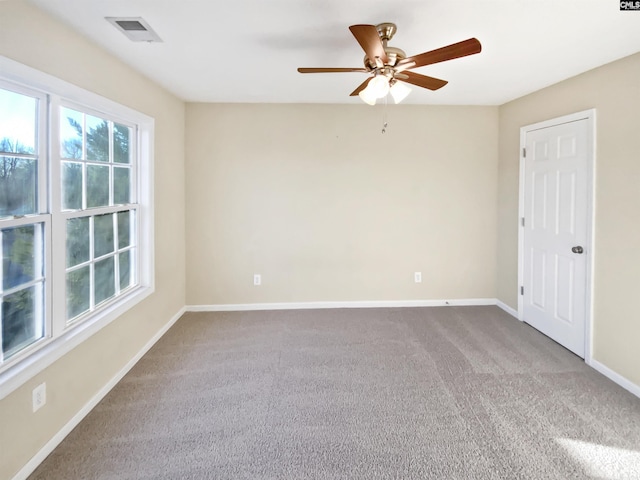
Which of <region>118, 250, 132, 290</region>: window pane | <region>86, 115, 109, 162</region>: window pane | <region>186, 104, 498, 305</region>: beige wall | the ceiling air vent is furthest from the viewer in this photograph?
<region>186, 104, 498, 305</region>: beige wall

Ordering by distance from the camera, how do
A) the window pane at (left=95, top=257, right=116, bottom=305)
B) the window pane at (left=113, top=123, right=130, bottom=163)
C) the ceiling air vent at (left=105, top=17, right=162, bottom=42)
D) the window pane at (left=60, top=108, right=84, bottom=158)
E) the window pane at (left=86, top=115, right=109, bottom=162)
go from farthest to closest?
the window pane at (left=113, top=123, right=130, bottom=163)
the window pane at (left=95, top=257, right=116, bottom=305)
the window pane at (left=86, top=115, right=109, bottom=162)
the window pane at (left=60, top=108, right=84, bottom=158)
the ceiling air vent at (left=105, top=17, right=162, bottom=42)

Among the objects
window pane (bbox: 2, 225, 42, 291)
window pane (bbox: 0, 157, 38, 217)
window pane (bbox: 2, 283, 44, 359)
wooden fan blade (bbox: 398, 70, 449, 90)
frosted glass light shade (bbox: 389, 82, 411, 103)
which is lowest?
window pane (bbox: 2, 283, 44, 359)

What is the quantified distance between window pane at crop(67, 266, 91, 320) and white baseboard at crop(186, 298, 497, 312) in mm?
1776

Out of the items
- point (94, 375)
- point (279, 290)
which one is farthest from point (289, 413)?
point (279, 290)

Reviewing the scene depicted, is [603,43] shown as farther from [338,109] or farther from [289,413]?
[289,413]

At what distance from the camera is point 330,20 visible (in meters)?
2.01

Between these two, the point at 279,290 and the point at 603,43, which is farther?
the point at 279,290

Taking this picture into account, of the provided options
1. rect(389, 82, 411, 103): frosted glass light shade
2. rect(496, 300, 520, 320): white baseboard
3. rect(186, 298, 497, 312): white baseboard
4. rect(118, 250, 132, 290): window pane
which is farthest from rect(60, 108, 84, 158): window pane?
rect(496, 300, 520, 320): white baseboard

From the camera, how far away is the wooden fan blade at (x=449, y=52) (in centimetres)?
168

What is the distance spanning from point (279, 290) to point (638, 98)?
11.8ft

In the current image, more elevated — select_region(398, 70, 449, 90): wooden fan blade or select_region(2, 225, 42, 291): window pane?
select_region(398, 70, 449, 90): wooden fan blade

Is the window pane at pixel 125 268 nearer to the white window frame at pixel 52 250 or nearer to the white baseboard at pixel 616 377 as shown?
the white window frame at pixel 52 250

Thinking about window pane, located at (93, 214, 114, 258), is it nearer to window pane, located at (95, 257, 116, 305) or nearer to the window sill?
window pane, located at (95, 257, 116, 305)

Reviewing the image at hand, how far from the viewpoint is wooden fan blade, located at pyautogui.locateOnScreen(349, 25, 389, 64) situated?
1.64 meters
